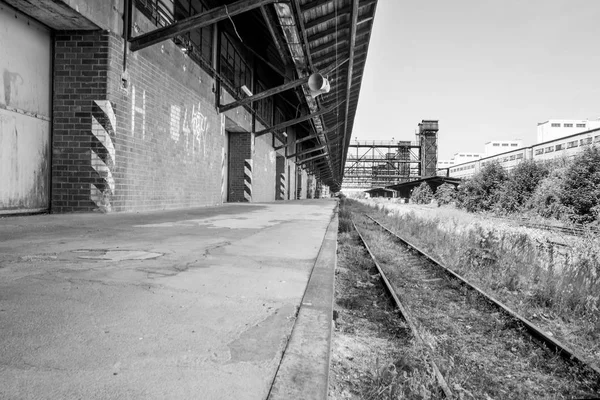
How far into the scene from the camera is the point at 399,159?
186 ft

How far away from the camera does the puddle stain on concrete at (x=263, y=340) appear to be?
4.91 ft

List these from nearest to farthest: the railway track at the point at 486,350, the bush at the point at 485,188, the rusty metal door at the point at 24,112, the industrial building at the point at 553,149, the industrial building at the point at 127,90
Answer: the railway track at the point at 486,350 < the rusty metal door at the point at 24,112 < the industrial building at the point at 127,90 < the bush at the point at 485,188 < the industrial building at the point at 553,149

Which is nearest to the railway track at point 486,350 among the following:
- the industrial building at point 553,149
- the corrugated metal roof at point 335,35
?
the corrugated metal roof at point 335,35

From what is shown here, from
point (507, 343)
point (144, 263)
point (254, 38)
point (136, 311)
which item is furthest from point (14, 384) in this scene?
point (254, 38)

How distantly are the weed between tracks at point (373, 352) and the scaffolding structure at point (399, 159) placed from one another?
47943mm

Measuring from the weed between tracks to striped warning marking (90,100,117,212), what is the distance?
4.46 meters

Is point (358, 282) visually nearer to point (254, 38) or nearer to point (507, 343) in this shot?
point (507, 343)

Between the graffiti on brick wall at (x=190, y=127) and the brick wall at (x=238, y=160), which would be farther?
the brick wall at (x=238, y=160)

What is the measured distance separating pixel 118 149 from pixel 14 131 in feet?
4.98

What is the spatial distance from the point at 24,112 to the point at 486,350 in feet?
A: 23.4

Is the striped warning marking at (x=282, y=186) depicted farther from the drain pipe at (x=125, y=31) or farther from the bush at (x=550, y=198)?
the drain pipe at (x=125, y=31)

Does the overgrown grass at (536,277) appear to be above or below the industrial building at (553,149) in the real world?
below

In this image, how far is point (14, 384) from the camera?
3.89 feet

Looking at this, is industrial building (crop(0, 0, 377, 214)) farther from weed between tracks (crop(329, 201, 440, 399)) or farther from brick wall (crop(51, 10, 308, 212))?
weed between tracks (crop(329, 201, 440, 399))
